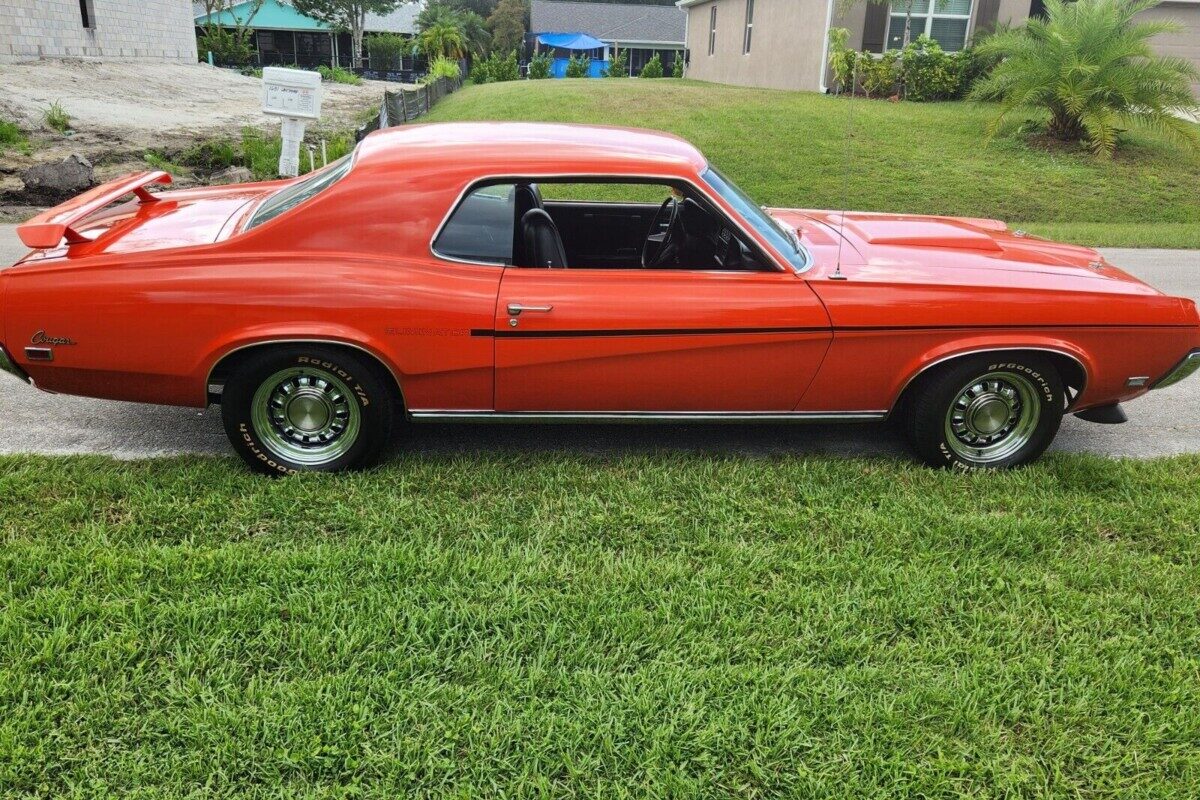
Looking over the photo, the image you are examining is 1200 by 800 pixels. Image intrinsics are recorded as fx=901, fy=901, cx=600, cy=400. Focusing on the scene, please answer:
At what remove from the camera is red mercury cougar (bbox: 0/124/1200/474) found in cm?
372

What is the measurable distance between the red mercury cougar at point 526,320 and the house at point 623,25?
55465 mm

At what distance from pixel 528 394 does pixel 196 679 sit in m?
1.73

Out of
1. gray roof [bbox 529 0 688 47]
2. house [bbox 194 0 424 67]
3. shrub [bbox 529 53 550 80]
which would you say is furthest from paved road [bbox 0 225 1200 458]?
gray roof [bbox 529 0 688 47]

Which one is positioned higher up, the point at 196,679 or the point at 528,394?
the point at 528,394

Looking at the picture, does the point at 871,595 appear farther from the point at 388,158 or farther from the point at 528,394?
the point at 388,158

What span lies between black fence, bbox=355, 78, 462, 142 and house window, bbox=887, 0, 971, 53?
12.1 metres

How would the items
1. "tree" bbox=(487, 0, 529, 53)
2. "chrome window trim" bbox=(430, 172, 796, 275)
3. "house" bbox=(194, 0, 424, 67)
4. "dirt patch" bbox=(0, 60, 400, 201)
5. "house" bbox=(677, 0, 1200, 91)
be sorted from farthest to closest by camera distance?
"tree" bbox=(487, 0, 529, 53), "house" bbox=(194, 0, 424, 67), "house" bbox=(677, 0, 1200, 91), "dirt patch" bbox=(0, 60, 400, 201), "chrome window trim" bbox=(430, 172, 796, 275)

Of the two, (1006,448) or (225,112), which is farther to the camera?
(225,112)

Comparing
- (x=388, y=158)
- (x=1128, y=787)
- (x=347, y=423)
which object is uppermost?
(x=388, y=158)

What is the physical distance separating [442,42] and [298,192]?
51527 millimetres

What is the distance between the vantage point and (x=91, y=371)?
3785mm

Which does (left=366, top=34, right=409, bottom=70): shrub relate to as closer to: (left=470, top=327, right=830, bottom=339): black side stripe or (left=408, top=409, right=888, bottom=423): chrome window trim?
(left=408, top=409, right=888, bottom=423): chrome window trim

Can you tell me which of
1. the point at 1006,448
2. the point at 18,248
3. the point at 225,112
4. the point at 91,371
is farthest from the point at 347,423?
the point at 225,112

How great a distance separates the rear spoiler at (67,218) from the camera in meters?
3.79
